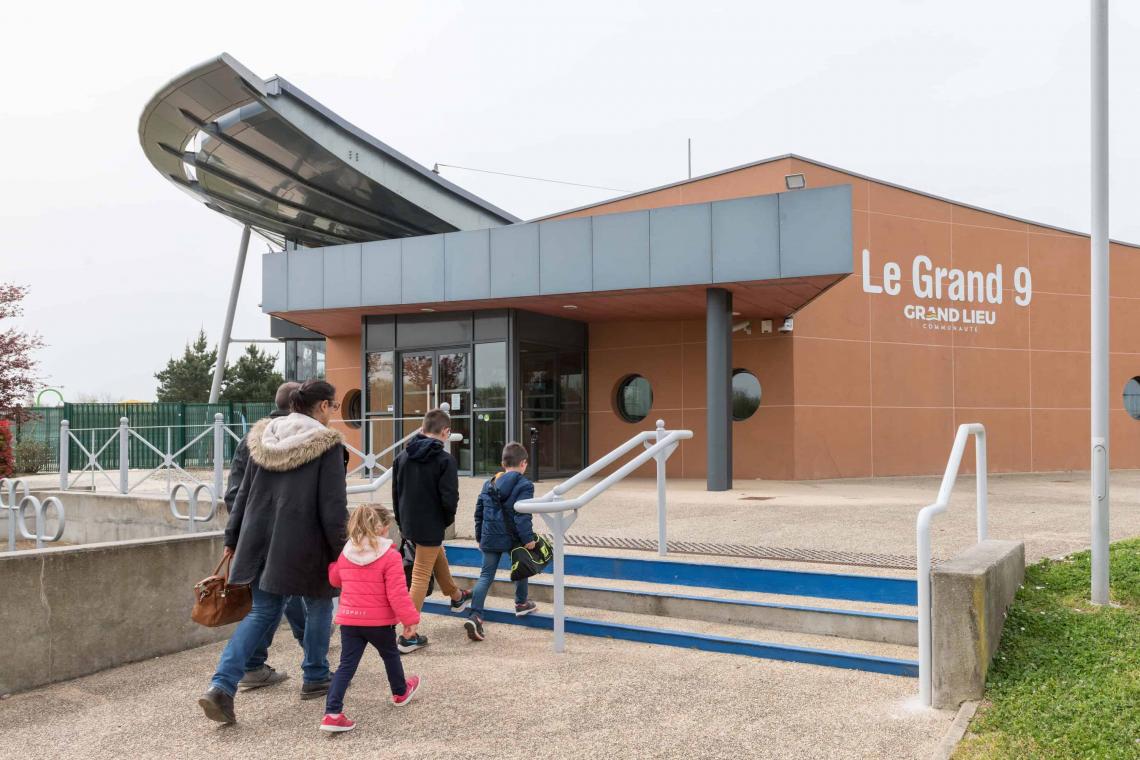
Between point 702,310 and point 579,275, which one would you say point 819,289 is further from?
point 579,275

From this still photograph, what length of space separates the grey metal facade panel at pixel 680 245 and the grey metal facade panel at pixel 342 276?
224 inches

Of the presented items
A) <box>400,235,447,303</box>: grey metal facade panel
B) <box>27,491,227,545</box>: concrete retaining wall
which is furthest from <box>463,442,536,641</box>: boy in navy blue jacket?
<box>400,235,447,303</box>: grey metal facade panel

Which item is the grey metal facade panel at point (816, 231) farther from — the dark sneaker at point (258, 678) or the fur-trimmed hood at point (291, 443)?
the dark sneaker at point (258, 678)

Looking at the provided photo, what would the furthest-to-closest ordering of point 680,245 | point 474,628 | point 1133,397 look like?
point 1133,397
point 680,245
point 474,628

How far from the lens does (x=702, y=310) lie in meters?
16.1

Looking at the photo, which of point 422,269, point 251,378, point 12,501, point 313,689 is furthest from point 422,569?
point 251,378

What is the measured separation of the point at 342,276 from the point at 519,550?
443 inches

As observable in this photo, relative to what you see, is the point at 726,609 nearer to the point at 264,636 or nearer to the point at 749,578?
the point at 749,578

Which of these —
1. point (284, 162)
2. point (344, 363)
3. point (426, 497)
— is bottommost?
point (426, 497)

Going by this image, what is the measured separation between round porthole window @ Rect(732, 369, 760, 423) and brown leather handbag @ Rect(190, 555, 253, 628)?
12943mm

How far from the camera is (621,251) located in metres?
13.8

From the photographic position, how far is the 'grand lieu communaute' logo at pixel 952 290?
1736cm

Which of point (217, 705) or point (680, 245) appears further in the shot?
point (680, 245)

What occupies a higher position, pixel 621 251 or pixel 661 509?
pixel 621 251
